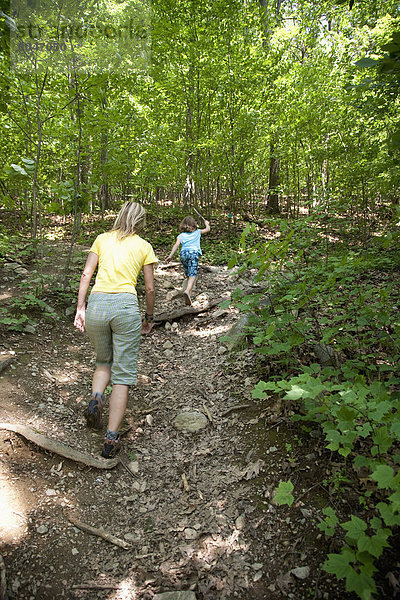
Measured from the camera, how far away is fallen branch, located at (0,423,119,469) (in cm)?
266

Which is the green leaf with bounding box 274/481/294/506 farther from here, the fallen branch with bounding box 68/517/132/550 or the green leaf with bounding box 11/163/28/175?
the green leaf with bounding box 11/163/28/175

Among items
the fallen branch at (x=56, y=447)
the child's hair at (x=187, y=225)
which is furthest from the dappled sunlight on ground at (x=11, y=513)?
the child's hair at (x=187, y=225)

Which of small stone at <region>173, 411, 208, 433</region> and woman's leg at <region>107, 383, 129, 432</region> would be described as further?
small stone at <region>173, 411, 208, 433</region>

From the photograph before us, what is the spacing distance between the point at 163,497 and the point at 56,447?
36.8 inches

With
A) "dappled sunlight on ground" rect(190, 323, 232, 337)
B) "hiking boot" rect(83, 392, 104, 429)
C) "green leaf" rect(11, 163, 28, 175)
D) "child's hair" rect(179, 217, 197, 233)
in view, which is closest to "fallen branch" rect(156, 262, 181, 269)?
"child's hair" rect(179, 217, 197, 233)

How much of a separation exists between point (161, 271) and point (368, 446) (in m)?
6.79

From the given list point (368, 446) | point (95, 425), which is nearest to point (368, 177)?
point (368, 446)

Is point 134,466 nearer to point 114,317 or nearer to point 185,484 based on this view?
point 185,484

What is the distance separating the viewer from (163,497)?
8.66 ft

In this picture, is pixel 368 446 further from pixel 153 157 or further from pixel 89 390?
pixel 153 157

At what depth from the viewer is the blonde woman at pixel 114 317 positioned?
2.95 m

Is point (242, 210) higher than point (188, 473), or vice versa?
point (242, 210)

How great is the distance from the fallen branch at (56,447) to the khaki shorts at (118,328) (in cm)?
63

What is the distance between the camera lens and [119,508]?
250cm
